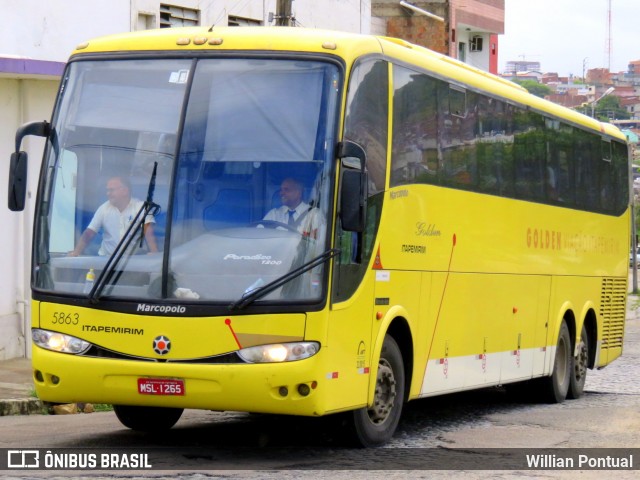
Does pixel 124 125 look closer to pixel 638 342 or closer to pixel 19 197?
pixel 19 197

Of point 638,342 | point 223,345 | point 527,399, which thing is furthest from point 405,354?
point 638,342

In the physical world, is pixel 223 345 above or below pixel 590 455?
above

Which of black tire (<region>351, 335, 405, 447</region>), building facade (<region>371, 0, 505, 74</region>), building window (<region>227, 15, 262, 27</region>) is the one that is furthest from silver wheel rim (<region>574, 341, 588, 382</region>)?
building facade (<region>371, 0, 505, 74</region>)

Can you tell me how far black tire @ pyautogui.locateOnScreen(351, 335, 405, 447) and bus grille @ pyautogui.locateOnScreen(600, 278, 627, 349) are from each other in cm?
789

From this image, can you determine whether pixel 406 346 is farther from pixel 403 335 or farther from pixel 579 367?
pixel 579 367

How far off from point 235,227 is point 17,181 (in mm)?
1811

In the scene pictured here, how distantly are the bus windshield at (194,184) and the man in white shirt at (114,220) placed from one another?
10mm

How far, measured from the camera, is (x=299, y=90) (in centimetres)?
984

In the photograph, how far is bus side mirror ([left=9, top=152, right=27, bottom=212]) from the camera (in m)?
10.1

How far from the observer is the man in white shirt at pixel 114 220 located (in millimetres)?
9664

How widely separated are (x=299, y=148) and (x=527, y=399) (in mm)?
7652

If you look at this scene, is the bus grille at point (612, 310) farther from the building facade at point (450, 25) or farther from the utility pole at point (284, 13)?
the building facade at point (450, 25)

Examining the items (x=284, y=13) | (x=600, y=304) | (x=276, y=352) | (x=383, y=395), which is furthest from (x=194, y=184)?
(x=284, y=13)

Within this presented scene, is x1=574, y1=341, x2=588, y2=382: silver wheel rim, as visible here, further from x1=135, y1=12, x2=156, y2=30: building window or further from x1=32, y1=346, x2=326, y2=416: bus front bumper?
x1=135, y1=12, x2=156, y2=30: building window
